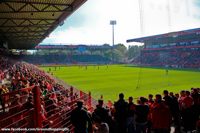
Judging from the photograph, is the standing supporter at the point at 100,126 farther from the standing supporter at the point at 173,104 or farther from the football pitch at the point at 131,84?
the football pitch at the point at 131,84

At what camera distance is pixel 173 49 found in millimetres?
101812

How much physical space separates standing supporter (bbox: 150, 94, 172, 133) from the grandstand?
73.6 m

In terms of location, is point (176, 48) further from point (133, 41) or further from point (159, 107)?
point (159, 107)

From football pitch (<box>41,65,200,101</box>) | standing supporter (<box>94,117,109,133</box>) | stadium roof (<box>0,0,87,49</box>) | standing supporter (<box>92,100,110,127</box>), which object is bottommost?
football pitch (<box>41,65,200,101</box>)

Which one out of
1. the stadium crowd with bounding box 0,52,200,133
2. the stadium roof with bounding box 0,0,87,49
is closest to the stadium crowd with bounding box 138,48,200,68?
the stadium roof with bounding box 0,0,87,49

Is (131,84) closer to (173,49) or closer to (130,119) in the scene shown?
(130,119)

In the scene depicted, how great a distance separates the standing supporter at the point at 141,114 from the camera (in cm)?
782

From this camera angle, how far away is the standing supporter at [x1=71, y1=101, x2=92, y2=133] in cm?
565

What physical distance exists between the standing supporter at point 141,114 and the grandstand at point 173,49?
73.6 m

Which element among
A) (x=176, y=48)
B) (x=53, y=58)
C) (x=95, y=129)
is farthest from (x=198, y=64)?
(x=95, y=129)

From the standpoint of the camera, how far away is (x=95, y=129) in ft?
22.8

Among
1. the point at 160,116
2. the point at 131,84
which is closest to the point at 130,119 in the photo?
the point at 160,116

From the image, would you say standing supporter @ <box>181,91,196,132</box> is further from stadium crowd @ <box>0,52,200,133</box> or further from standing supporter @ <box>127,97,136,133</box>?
standing supporter @ <box>127,97,136,133</box>

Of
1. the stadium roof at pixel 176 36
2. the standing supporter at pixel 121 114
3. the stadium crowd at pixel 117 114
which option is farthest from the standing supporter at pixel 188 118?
the stadium roof at pixel 176 36
